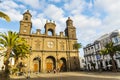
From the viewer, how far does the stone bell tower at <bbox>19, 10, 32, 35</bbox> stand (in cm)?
4712

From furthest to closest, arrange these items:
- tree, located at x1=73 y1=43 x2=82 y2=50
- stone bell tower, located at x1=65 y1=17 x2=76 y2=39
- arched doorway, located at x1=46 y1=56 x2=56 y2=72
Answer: stone bell tower, located at x1=65 y1=17 x2=76 y2=39
tree, located at x1=73 y1=43 x2=82 y2=50
arched doorway, located at x1=46 y1=56 x2=56 y2=72

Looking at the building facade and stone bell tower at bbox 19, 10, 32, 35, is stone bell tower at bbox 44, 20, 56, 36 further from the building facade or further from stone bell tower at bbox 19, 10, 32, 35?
the building facade

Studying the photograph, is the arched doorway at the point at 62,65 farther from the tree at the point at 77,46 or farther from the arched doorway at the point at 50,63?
the tree at the point at 77,46

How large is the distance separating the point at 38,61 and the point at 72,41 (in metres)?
15.1

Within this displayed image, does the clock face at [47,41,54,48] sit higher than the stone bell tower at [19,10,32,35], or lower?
lower

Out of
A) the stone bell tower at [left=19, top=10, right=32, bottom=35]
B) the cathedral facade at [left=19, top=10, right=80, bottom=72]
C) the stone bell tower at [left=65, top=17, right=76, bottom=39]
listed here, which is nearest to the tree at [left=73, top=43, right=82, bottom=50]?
the cathedral facade at [left=19, top=10, right=80, bottom=72]

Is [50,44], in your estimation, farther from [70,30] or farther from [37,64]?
[70,30]

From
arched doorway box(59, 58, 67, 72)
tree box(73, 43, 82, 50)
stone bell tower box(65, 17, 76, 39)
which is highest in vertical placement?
stone bell tower box(65, 17, 76, 39)

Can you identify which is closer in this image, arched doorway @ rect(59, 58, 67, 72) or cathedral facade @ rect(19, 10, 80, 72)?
cathedral facade @ rect(19, 10, 80, 72)

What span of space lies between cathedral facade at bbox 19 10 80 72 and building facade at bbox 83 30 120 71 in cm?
1307

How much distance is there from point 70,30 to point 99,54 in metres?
17.6

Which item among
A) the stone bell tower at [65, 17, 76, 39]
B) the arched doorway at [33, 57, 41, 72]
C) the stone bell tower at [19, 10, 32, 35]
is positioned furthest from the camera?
the stone bell tower at [65, 17, 76, 39]

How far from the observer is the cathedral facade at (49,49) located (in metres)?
46.4

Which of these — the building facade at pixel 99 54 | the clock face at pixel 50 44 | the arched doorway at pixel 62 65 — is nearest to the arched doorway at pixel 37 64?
the clock face at pixel 50 44
